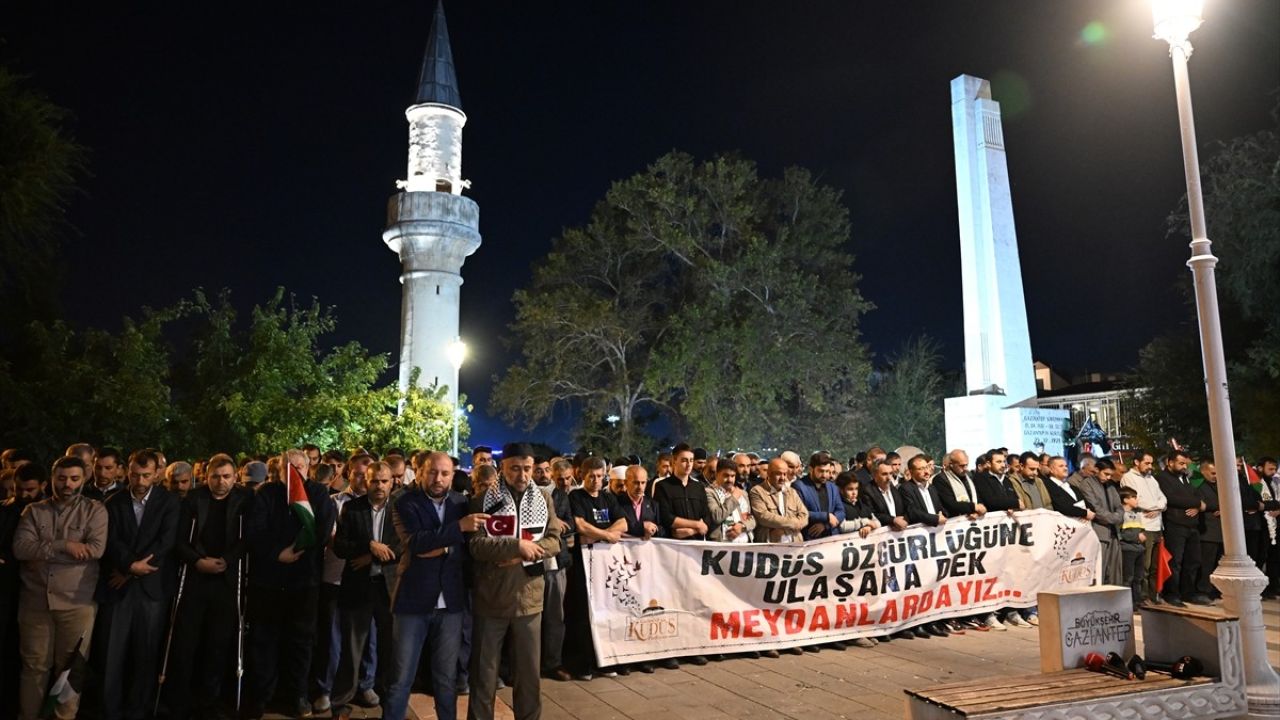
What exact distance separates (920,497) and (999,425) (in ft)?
36.4

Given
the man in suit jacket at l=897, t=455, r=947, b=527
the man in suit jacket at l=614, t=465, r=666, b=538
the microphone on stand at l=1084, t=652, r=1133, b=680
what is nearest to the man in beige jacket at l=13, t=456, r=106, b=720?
the man in suit jacket at l=614, t=465, r=666, b=538

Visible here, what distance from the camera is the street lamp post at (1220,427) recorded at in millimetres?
6078

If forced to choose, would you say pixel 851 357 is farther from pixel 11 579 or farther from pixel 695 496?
pixel 11 579

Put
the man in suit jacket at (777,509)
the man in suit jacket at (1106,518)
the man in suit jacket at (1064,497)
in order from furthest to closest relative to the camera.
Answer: the man in suit jacket at (1106,518) → the man in suit jacket at (1064,497) → the man in suit jacket at (777,509)

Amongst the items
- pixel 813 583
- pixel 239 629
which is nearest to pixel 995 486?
pixel 813 583

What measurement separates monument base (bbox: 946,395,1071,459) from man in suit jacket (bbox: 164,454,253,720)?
16.5 metres

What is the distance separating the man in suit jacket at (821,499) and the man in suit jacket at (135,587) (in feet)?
19.2

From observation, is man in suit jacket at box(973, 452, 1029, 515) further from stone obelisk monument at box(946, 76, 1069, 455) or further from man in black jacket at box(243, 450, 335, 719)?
stone obelisk monument at box(946, 76, 1069, 455)

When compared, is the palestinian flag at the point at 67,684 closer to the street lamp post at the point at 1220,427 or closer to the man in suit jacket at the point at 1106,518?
the street lamp post at the point at 1220,427

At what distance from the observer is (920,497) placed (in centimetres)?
966

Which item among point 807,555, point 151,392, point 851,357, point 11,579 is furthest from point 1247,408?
point 151,392

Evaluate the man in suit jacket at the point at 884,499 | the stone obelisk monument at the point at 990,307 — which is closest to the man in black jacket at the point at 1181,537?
the man in suit jacket at the point at 884,499

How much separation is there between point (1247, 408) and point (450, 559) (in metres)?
20.6

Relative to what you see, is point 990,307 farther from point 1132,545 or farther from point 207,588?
point 207,588
